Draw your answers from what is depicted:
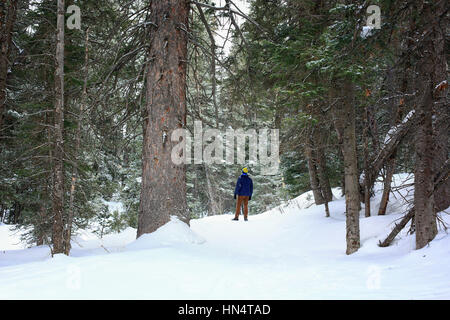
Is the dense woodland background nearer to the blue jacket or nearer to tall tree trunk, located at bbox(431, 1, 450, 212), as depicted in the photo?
tall tree trunk, located at bbox(431, 1, 450, 212)

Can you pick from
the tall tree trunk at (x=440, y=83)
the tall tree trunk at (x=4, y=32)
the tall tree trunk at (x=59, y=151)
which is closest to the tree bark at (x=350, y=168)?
the tall tree trunk at (x=440, y=83)

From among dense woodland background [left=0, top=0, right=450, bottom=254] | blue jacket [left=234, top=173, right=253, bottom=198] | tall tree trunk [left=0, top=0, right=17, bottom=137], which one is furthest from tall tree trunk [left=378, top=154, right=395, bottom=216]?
tall tree trunk [left=0, top=0, right=17, bottom=137]

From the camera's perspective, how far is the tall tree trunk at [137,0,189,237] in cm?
583

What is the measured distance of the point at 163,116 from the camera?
236 inches

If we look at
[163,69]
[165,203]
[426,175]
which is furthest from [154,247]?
[426,175]

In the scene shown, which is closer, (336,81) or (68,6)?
(336,81)

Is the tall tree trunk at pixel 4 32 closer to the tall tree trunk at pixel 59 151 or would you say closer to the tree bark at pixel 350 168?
the tall tree trunk at pixel 59 151

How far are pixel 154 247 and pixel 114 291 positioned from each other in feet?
6.81

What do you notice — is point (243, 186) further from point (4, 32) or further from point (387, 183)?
point (4, 32)

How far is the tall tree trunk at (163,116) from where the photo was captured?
5828 mm
